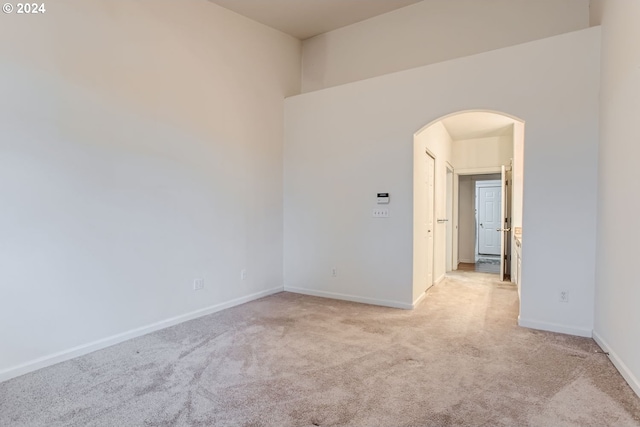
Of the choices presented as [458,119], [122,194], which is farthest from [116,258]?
[458,119]

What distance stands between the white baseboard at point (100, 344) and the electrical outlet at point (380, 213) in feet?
6.51

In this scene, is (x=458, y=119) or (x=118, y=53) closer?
(x=118, y=53)

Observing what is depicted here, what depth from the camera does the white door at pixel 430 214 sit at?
494cm

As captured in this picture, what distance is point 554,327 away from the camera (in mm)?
3283

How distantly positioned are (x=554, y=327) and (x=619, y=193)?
142 centimetres

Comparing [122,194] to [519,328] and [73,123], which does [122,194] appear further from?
[519,328]

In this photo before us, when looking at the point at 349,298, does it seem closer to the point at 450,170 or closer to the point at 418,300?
the point at 418,300

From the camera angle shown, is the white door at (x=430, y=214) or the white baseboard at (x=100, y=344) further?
the white door at (x=430, y=214)

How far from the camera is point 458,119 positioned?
5.38 metres

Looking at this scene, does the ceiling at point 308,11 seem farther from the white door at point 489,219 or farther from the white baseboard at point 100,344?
the white door at point 489,219

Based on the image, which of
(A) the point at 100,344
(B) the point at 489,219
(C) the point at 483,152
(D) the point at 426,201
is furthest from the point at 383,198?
(B) the point at 489,219

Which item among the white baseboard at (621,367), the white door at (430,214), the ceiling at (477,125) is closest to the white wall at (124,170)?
the white door at (430,214)

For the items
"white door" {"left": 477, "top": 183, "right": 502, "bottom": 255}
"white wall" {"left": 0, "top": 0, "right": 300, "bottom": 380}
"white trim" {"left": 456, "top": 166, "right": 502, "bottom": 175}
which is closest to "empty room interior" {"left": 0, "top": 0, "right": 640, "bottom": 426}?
"white wall" {"left": 0, "top": 0, "right": 300, "bottom": 380}

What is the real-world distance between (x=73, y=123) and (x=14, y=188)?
0.66m
